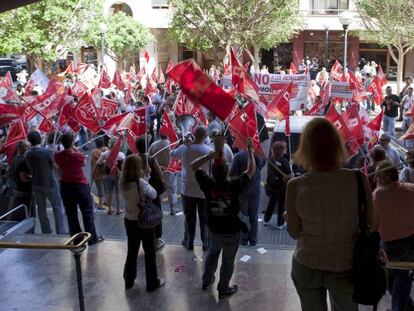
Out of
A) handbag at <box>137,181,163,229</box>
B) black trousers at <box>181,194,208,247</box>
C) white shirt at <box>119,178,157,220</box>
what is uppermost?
white shirt at <box>119,178,157,220</box>

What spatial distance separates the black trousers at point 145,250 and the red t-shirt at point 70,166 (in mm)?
1886

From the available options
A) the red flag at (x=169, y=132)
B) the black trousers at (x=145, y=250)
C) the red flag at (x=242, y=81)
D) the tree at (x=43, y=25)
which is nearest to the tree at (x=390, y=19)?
the tree at (x=43, y=25)

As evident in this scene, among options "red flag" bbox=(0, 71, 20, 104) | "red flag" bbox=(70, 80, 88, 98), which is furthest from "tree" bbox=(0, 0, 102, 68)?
"red flag" bbox=(0, 71, 20, 104)

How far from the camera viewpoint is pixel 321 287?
10.9 feet

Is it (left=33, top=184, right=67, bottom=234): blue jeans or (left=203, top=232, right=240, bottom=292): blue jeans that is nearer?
(left=203, top=232, right=240, bottom=292): blue jeans

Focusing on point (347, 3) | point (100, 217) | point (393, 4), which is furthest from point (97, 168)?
point (347, 3)

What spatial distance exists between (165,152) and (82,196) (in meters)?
2.34

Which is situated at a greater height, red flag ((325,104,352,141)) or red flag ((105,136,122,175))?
red flag ((325,104,352,141))

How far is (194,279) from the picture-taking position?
6160 mm

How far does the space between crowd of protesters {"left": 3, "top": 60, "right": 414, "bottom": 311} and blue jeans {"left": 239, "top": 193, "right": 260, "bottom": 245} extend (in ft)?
0.05

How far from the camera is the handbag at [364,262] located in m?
3.18

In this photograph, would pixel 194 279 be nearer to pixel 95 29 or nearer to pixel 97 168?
pixel 97 168

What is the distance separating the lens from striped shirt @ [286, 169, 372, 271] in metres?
3.20

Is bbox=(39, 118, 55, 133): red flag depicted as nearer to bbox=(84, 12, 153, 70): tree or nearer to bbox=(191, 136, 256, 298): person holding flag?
bbox=(191, 136, 256, 298): person holding flag
